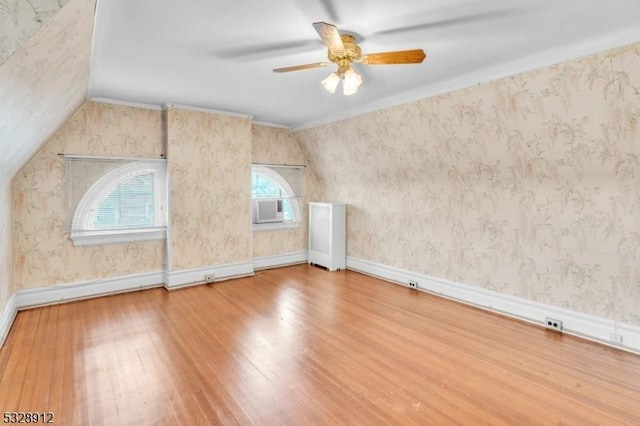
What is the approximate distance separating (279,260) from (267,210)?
89 centimetres

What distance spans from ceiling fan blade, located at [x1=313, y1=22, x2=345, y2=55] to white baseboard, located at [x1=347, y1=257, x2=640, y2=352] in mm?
3020

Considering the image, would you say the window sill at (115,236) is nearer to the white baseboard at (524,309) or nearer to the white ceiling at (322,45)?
the white ceiling at (322,45)

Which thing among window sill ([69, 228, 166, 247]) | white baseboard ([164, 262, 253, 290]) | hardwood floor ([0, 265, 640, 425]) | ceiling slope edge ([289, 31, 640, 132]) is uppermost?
ceiling slope edge ([289, 31, 640, 132])

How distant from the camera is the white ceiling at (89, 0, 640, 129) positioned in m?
1.99

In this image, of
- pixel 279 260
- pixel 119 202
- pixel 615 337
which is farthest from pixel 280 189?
pixel 615 337

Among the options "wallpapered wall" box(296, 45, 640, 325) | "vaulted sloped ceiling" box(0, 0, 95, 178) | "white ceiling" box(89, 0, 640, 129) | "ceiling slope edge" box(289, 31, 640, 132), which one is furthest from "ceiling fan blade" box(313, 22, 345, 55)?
"wallpapered wall" box(296, 45, 640, 325)

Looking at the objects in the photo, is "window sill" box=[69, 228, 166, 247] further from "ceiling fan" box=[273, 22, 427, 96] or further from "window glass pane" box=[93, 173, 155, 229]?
"ceiling fan" box=[273, 22, 427, 96]

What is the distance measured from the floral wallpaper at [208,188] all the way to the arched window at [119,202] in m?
0.26

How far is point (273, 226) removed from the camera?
18.5 feet

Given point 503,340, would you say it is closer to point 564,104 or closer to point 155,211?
point 564,104

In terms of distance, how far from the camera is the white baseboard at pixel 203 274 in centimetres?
443

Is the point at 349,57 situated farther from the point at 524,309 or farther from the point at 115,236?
the point at 115,236

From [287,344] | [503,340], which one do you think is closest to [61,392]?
[287,344]

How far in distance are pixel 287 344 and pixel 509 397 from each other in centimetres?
166
